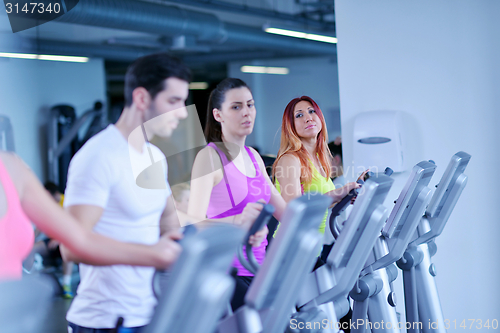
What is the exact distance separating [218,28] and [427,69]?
4057 mm

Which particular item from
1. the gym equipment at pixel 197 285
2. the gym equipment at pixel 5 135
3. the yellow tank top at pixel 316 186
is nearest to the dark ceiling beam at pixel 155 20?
the gym equipment at pixel 5 135

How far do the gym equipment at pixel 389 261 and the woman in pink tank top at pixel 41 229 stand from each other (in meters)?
1.23

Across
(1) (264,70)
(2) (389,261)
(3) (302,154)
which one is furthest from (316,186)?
(1) (264,70)

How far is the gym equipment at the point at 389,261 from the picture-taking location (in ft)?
6.77

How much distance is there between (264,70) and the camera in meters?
10.8

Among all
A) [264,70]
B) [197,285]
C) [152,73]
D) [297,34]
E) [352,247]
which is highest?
[297,34]

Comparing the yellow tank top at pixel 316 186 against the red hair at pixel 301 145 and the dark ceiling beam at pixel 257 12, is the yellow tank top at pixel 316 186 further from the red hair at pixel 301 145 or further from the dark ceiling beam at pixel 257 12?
the dark ceiling beam at pixel 257 12

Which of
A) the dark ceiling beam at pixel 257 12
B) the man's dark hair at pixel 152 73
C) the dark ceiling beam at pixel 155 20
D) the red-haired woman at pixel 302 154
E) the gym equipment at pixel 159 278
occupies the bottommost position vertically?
the gym equipment at pixel 159 278

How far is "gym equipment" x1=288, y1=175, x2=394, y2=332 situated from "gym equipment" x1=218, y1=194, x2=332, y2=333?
33 centimetres

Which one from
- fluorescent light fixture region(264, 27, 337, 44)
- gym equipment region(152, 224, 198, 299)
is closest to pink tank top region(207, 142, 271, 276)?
gym equipment region(152, 224, 198, 299)

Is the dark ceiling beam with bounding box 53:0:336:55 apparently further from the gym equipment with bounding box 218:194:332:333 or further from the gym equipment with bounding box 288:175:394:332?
the gym equipment with bounding box 218:194:332:333

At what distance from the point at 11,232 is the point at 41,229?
6cm

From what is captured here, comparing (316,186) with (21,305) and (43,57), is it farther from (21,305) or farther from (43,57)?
(43,57)

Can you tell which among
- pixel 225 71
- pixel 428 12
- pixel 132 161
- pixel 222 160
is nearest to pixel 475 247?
pixel 428 12
